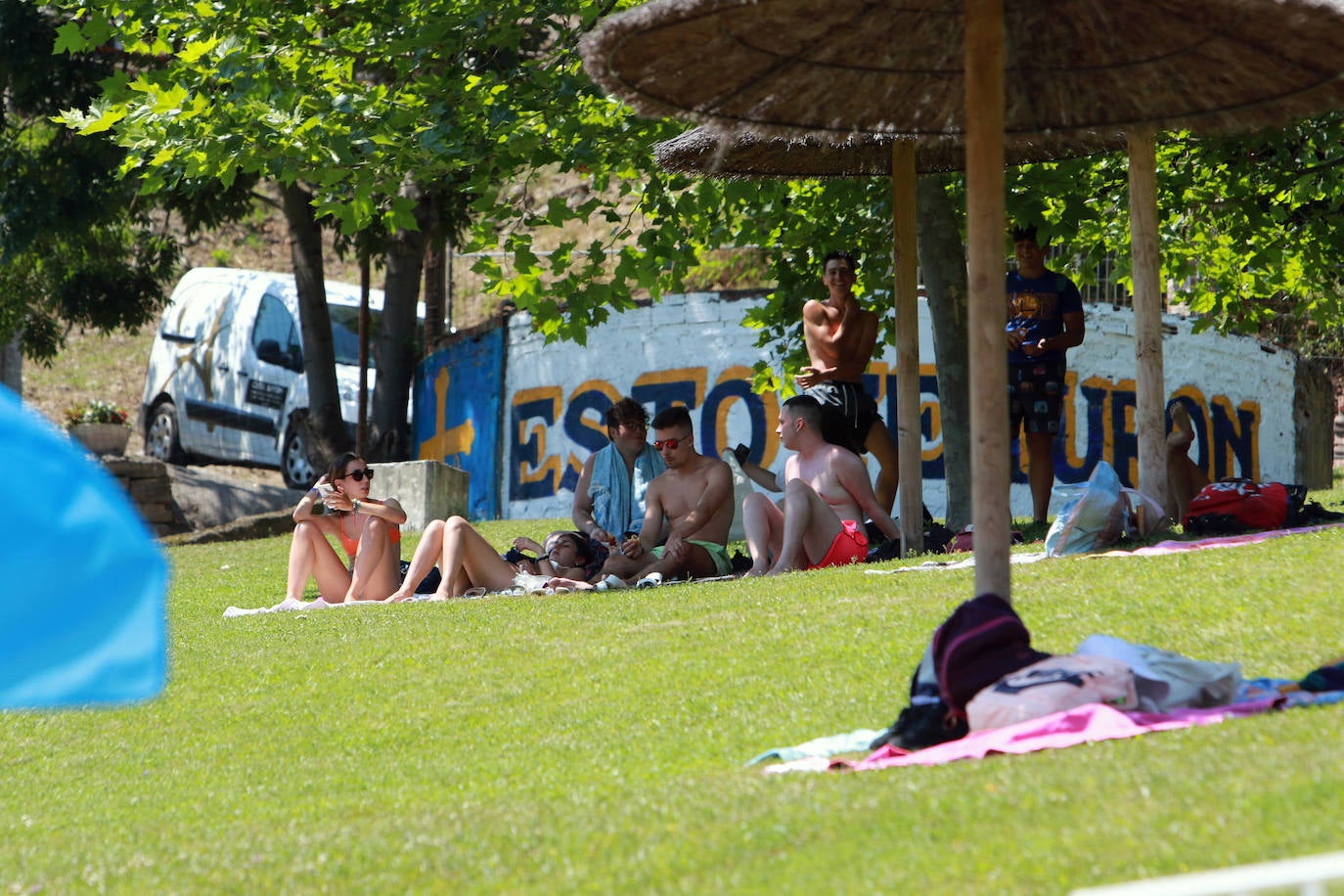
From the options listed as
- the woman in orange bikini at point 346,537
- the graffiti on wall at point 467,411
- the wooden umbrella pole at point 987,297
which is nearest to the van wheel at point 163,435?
the graffiti on wall at point 467,411

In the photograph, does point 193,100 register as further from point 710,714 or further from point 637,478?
point 710,714

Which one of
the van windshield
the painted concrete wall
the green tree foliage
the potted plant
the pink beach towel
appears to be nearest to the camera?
the pink beach towel

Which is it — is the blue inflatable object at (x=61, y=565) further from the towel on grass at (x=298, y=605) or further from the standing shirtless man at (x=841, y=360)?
the standing shirtless man at (x=841, y=360)

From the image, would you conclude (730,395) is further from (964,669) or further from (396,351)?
(964,669)

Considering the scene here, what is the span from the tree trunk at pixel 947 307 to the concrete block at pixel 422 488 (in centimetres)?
576

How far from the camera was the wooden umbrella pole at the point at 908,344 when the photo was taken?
404 inches

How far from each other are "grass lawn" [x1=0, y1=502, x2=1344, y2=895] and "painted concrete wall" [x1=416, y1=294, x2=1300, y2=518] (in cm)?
939

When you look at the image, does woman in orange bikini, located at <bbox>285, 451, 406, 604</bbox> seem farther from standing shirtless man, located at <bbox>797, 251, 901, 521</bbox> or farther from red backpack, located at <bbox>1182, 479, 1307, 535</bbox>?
red backpack, located at <bbox>1182, 479, 1307, 535</bbox>

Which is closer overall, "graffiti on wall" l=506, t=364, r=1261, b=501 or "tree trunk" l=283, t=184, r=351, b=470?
"graffiti on wall" l=506, t=364, r=1261, b=501

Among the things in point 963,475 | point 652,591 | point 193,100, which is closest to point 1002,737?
point 652,591

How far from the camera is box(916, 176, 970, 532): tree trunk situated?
12.3 m

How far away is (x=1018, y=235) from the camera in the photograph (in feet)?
37.4

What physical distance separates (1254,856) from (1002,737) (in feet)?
5.12

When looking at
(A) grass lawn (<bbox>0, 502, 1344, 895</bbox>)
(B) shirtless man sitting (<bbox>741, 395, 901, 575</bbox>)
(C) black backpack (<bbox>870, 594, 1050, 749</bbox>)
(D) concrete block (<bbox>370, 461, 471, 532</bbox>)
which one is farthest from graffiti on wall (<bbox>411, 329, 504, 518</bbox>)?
(C) black backpack (<bbox>870, 594, 1050, 749</bbox>)
